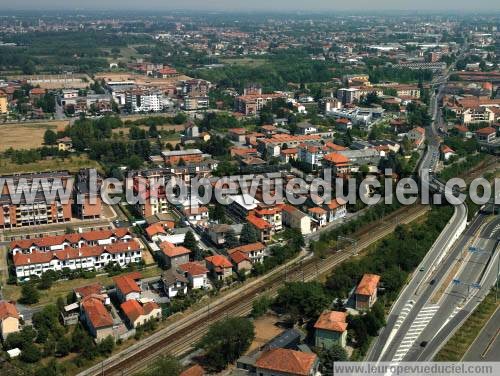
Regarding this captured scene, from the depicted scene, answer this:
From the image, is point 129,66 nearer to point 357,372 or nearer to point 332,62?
point 332,62

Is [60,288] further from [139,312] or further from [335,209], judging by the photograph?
[335,209]

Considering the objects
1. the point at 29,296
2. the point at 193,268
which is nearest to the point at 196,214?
the point at 193,268

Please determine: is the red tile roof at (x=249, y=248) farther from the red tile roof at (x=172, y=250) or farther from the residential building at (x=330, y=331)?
the residential building at (x=330, y=331)

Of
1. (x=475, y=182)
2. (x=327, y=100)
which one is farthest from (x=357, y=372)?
(x=327, y=100)

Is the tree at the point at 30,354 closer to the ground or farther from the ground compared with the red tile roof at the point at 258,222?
closer to the ground

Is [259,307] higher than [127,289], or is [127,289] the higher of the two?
[127,289]

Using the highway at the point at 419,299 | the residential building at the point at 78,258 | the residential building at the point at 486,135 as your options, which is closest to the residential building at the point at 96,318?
the residential building at the point at 78,258
